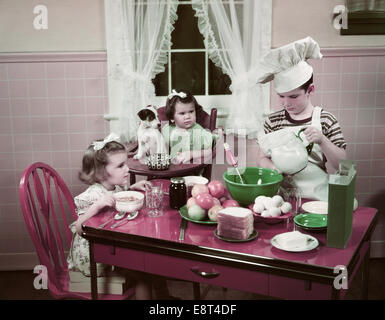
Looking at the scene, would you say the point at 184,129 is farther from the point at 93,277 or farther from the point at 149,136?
the point at 93,277

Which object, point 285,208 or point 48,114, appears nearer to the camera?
point 285,208

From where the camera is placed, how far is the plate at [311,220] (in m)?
1.72

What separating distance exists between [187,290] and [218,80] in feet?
5.05

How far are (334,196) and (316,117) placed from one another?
0.89 m

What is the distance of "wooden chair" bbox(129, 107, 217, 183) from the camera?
2.75 m

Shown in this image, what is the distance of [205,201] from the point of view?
1816 millimetres

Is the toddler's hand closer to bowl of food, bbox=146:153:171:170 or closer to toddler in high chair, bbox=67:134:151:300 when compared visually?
toddler in high chair, bbox=67:134:151:300

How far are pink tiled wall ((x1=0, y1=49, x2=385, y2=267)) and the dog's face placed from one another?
1.80 feet

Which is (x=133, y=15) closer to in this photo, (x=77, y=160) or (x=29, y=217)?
(x=77, y=160)

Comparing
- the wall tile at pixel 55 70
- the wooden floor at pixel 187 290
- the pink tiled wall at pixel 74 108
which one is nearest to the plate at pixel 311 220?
the wooden floor at pixel 187 290

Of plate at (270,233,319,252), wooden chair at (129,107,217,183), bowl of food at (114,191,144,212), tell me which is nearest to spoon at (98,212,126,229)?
bowl of food at (114,191,144,212)

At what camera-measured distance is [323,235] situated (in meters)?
1.70

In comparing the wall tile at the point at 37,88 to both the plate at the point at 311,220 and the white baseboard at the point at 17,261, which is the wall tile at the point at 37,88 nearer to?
the white baseboard at the point at 17,261

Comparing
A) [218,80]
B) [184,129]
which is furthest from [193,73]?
[184,129]
